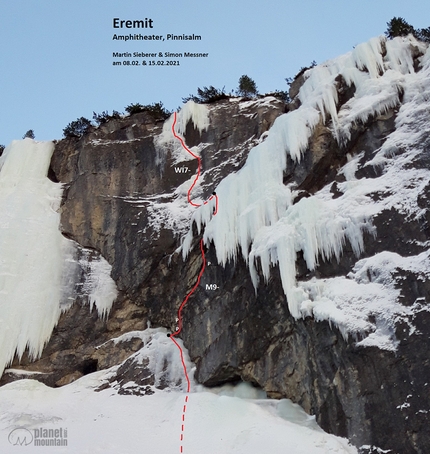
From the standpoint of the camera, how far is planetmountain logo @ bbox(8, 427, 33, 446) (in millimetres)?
13633

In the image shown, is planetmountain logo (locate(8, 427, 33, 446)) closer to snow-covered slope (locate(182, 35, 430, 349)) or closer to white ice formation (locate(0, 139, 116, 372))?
white ice formation (locate(0, 139, 116, 372))

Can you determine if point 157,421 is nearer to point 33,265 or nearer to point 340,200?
point 340,200

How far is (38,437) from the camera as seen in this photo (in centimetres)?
1395

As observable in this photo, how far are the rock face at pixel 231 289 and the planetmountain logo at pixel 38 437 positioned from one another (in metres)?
3.16

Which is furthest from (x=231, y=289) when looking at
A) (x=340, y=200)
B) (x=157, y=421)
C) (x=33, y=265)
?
(x=33, y=265)

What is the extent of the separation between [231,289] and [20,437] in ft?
22.3

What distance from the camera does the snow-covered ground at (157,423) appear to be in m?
12.3

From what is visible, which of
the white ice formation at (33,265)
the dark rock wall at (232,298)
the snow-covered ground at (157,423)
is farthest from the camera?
the white ice formation at (33,265)

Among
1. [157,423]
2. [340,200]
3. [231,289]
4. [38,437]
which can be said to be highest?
[340,200]

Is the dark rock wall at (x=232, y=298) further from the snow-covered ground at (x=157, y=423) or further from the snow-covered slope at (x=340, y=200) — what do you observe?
the snow-covered ground at (x=157, y=423)

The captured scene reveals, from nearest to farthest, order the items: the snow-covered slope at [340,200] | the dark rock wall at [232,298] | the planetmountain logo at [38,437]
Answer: the dark rock wall at [232,298] < the snow-covered slope at [340,200] < the planetmountain logo at [38,437]

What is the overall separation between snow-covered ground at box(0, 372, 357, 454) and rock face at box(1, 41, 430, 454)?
1.80ft

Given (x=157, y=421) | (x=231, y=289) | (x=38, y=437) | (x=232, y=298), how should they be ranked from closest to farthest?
(x=38, y=437), (x=157, y=421), (x=232, y=298), (x=231, y=289)

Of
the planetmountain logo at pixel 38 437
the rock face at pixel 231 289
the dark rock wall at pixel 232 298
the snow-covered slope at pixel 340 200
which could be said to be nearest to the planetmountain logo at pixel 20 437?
the planetmountain logo at pixel 38 437
